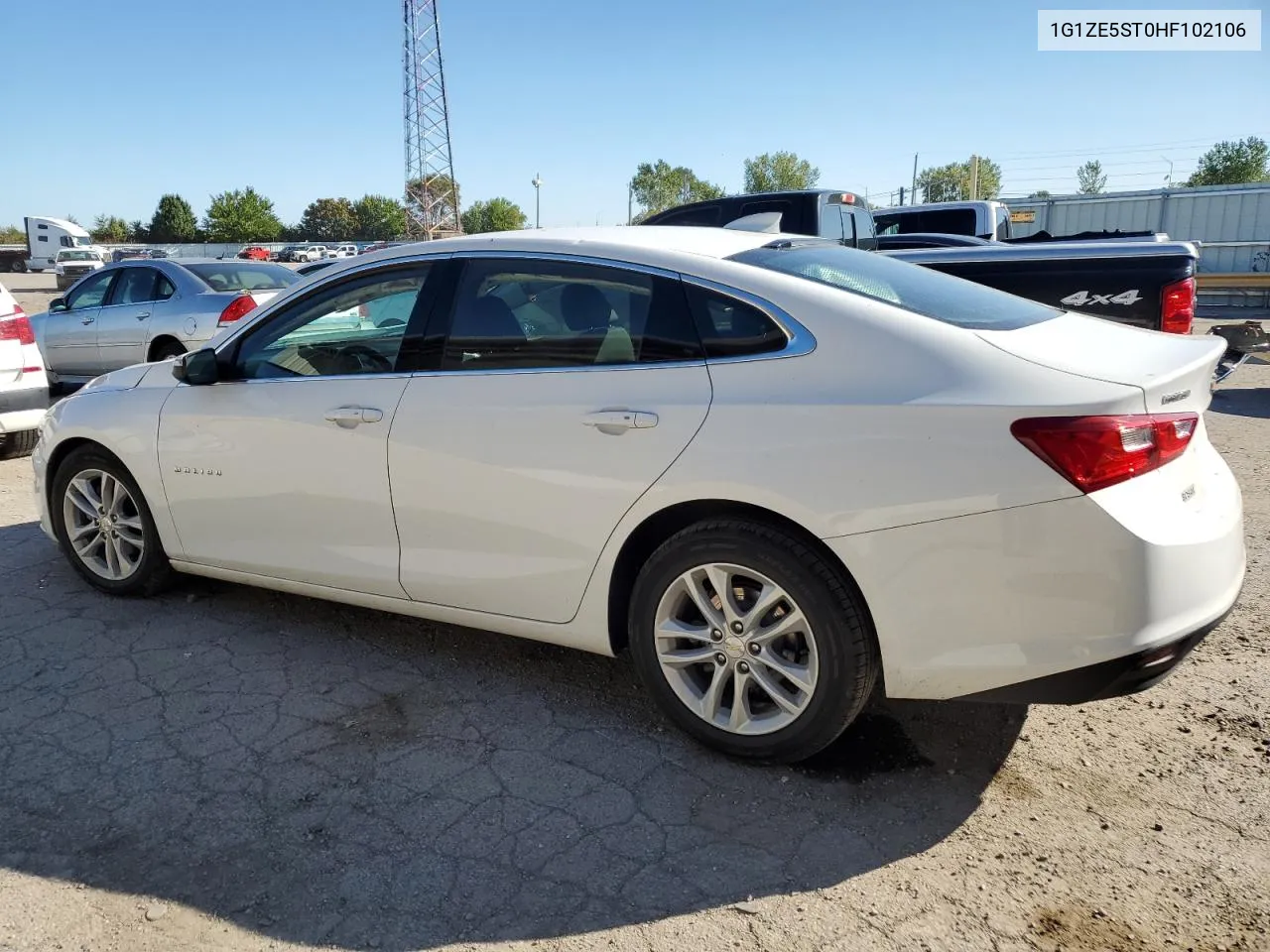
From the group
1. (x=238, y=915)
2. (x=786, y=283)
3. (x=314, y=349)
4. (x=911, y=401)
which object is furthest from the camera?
(x=314, y=349)

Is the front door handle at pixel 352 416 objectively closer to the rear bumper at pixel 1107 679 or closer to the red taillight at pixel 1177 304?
the rear bumper at pixel 1107 679

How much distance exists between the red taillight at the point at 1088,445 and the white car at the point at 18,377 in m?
7.30

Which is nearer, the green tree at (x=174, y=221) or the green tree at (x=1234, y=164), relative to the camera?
the green tree at (x=1234, y=164)

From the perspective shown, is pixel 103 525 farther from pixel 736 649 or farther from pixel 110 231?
pixel 110 231

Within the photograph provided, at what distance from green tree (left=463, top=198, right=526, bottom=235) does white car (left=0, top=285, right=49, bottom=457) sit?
93.8 meters

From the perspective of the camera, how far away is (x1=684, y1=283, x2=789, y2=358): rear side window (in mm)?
2879

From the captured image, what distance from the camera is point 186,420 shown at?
13.3 feet

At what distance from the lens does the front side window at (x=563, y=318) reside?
3.06 meters

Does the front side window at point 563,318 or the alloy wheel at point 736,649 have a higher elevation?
the front side window at point 563,318

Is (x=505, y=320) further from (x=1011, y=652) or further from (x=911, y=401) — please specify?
(x=1011, y=652)

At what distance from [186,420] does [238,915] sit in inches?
90.0

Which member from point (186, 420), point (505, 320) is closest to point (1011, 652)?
point (505, 320)

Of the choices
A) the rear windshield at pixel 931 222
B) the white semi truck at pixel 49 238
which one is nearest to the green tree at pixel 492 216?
the white semi truck at pixel 49 238

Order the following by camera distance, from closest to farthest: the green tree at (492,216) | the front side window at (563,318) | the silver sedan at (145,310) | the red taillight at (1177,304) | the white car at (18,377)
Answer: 1. the front side window at (563,318)
2. the red taillight at (1177,304)
3. the white car at (18,377)
4. the silver sedan at (145,310)
5. the green tree at (492,216)
